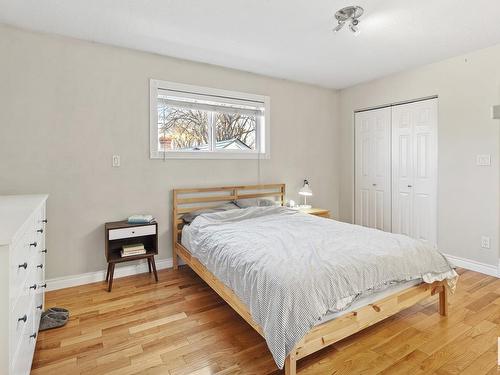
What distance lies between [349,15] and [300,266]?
2.05 m

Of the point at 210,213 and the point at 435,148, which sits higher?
the point at 435,148

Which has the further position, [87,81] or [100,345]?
[87,81]

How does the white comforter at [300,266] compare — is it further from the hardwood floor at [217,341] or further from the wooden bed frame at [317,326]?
the hardwood floor at [217,341]

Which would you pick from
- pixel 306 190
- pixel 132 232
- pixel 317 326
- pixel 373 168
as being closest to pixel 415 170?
pixel 373 168

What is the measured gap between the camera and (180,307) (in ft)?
7.91

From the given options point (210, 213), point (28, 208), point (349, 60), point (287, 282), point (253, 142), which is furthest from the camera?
point (253, 142)

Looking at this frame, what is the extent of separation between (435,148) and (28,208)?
13.2ft

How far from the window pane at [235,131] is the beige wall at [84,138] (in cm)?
29

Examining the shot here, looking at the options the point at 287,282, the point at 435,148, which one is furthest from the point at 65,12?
the point at 435,148

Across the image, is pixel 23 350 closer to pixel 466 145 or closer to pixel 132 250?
pixel 132 250

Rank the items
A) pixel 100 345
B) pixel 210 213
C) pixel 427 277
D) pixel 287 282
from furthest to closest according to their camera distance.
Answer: pixel 210 213 < pixel 427 277 < pixel 100 345 < pixel 287 282

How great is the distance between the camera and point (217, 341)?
194 cm

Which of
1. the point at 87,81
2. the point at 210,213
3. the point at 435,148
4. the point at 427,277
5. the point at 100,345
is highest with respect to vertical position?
the point at 87,81

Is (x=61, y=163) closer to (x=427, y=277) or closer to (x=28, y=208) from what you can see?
(x=28, y=208)
